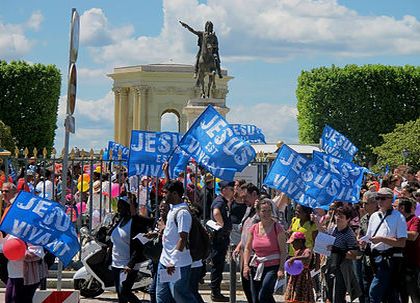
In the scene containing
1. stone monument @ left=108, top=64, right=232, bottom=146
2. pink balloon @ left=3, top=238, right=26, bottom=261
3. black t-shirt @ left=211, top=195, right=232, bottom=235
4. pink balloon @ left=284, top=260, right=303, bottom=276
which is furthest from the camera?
stone monument @ left=108, top=64, right=232, bottom=146

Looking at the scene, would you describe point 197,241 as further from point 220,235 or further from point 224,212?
point 220,235

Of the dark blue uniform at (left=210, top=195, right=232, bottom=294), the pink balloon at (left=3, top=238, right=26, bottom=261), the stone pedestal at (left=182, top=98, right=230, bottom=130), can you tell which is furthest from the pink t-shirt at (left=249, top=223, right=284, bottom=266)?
the stone pedestal at (left=182, top=98, right=230, bottom=130)

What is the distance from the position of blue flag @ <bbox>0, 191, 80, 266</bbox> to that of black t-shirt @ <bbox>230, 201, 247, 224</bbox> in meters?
4.41

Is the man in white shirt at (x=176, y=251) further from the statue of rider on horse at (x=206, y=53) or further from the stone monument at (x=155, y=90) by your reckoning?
the stone monument at (x=155, y=90)

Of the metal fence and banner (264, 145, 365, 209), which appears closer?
banner (264, 145, 365, 209)

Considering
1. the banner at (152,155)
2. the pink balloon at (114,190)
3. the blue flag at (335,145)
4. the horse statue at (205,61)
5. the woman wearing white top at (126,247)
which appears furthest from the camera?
the horse statue at (205,61)

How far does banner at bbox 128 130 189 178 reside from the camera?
19.0 meters

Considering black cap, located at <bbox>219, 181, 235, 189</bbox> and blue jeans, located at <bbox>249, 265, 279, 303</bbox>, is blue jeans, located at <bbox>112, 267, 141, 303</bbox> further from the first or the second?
black cap, located at <bbox>219, 181, 235, 189</bbox>

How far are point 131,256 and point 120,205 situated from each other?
1.97ft

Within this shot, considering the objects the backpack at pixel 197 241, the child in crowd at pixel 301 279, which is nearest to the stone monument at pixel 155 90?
the child in crowd at pixel 301 279

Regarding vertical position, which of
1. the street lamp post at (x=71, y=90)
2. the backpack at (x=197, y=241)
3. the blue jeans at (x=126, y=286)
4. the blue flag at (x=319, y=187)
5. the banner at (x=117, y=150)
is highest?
the street lamp post at (x=71, y=90)

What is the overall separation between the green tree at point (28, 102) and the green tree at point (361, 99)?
1341 cm

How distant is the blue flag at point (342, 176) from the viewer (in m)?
17.4

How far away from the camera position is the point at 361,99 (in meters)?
68.6
